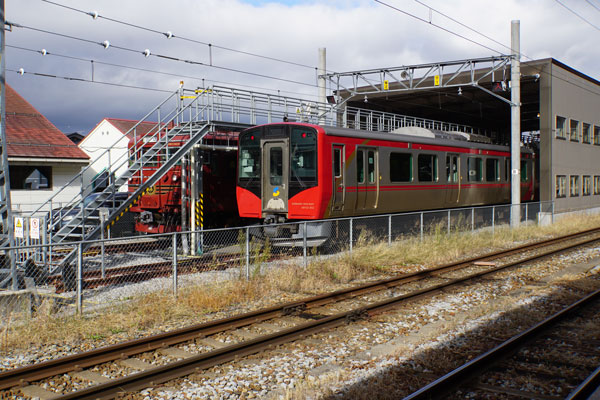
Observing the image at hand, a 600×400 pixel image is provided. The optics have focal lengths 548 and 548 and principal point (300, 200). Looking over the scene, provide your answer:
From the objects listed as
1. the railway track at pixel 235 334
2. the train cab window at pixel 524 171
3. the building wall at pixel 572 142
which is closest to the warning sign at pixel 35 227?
the railway track at pixel 235 334

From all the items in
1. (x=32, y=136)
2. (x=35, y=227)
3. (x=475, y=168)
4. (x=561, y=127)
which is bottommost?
(x=35, y=227)

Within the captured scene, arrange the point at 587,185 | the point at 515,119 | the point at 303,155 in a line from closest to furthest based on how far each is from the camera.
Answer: the point at 303,155
the point at 515,119
the point at 587,185

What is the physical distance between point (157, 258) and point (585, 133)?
974 inches

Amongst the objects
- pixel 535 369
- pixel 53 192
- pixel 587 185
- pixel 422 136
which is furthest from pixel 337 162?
pixel 587 185

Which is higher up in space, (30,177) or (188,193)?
(30,177)

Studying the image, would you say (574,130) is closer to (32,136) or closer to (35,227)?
(32,136)

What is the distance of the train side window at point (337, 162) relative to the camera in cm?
1462

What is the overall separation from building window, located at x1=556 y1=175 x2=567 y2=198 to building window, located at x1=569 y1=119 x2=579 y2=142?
209 cm

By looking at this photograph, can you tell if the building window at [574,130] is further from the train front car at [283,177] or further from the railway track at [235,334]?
the train front car at [283,177]

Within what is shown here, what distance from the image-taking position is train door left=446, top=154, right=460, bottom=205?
758 inches

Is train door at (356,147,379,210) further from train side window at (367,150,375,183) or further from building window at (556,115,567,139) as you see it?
building window at (556,115,567,139)

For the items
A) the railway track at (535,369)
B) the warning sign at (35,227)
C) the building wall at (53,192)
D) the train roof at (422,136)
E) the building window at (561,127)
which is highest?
the building window at (561,127)

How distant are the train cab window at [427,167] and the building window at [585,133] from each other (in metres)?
14.5

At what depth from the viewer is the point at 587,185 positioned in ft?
98.8
